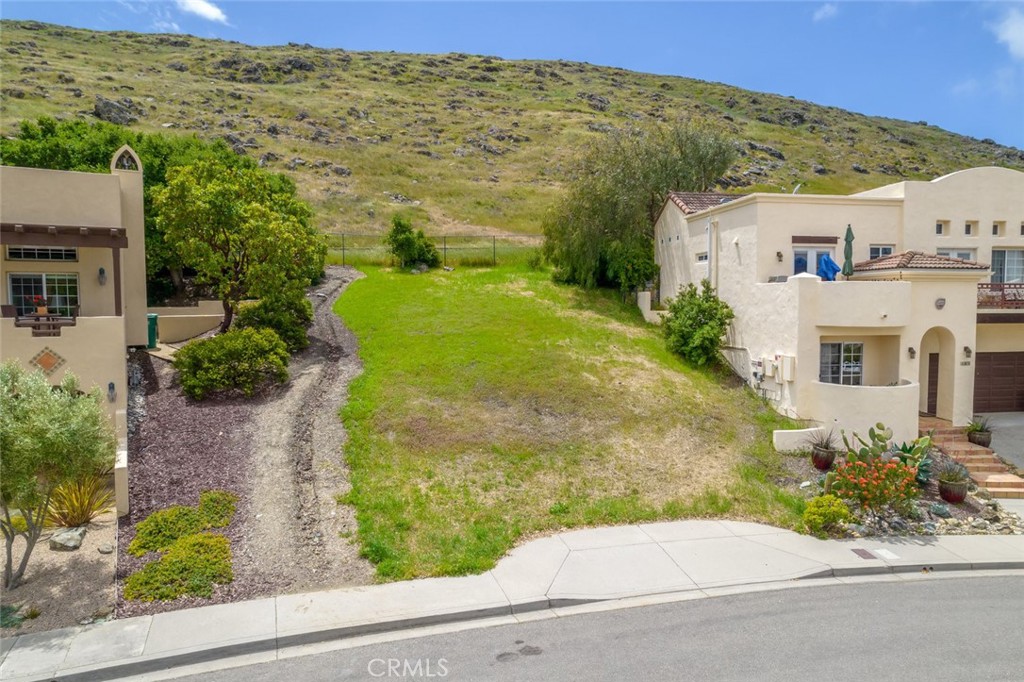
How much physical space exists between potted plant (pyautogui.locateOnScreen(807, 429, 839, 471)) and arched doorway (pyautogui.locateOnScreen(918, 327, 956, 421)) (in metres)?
4.97

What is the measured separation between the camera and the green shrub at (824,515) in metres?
12.4

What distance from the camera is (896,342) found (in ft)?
59.7

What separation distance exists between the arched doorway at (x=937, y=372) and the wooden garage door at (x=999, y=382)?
115 inches

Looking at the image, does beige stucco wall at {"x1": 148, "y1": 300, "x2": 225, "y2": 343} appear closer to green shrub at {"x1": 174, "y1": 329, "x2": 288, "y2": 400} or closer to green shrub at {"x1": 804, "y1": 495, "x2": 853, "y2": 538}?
green shrub at {"x1": 174, "y1": 329, "x2": 288, "y2": 400}

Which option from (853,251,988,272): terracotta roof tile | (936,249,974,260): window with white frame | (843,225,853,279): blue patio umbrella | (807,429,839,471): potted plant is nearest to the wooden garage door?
(936,249,974,260): window with white frame

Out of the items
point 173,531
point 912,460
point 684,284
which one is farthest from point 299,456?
point 684,284

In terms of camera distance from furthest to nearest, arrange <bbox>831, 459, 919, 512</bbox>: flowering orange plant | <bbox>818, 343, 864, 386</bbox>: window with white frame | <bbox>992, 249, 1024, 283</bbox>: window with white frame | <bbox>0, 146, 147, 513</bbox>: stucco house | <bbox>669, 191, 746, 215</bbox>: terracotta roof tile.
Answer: <bbox>669, 191, 746, 215</bbox>: terracotta roof tile
<bbox>992, 249, 1024, 283</bbox>: window with white frame
<bbox>818, 343, 864, 386</bbox>: window with white frame
<bbox>0, 146, 147, 513</bbox>: stucco house
<bbox>831, 459, 919, 512</bbox>: flowering orange plant

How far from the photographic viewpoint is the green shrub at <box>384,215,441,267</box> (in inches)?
1221

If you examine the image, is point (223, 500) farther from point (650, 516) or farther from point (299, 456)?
point (650, 516)

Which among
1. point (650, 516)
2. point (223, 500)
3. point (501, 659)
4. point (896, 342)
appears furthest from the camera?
point (896, 342)

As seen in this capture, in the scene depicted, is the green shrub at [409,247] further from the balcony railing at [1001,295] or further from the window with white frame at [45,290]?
the balcony railing at [1001,295]

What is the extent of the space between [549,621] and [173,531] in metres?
6.97

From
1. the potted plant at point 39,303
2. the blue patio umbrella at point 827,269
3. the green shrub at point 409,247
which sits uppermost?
the green shrub at point 409,247

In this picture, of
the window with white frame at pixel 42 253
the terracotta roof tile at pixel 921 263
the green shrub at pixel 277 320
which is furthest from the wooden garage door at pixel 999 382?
A: the window with white frame at pixel 42 253
